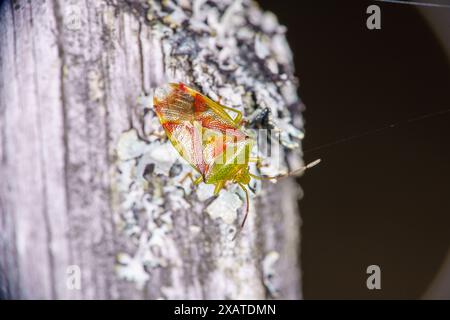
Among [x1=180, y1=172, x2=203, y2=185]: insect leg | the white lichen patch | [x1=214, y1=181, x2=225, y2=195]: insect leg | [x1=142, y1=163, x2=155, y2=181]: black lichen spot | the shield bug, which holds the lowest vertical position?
the white lichen patch

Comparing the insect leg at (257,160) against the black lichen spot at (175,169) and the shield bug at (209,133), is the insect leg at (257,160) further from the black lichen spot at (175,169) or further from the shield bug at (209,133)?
the black lichen spot at (175,169)

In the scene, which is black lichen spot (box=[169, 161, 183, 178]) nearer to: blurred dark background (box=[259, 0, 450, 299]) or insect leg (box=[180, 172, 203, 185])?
insect leg (box=[180, 172, 203, 185])

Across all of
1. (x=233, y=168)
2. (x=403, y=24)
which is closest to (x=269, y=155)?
(x=233, y=168)

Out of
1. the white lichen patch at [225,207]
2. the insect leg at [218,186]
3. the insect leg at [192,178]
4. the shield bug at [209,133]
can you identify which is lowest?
the white lichen patch at [225,207]

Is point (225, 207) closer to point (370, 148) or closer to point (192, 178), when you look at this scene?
point (192, 178)

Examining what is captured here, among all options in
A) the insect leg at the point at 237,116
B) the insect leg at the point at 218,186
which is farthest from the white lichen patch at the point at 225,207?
the insect leg at the point at 237,116

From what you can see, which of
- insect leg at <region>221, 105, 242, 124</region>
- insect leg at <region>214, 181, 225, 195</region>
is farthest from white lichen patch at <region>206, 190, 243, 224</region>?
insect leg at <region>221, 105, 242, 124</region>

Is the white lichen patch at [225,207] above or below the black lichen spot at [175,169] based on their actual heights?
below
